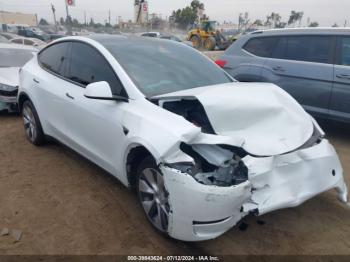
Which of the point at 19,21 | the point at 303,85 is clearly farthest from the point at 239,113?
the point at 19,21

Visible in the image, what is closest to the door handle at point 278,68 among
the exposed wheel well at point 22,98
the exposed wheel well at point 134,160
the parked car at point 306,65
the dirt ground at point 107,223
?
the parked car at point 306,65

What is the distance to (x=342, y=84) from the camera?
4945mm

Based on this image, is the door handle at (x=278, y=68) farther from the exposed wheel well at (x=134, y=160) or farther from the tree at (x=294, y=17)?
the tree at (x=294, y=17)

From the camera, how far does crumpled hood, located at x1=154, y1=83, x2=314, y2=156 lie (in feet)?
8.83

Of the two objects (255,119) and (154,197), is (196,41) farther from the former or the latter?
(154,197)

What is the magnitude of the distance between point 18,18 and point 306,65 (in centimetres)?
7886

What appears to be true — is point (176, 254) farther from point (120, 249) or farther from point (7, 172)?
point (7, 172)

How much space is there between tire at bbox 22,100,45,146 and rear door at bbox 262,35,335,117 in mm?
3757

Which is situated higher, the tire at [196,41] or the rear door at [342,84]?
the rear door at [342,84]

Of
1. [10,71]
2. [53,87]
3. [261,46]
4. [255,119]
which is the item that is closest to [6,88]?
[10,71]

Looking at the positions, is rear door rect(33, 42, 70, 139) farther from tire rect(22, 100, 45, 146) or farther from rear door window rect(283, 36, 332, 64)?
rear door window rect(283, 36, 332, 64)

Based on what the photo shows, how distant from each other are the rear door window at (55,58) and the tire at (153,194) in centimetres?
199

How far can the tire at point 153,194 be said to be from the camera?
269 centimetres

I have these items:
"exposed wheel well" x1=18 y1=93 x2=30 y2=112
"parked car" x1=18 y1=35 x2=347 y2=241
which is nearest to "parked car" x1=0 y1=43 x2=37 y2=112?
"exposed wheel well" x1=18 y1=93 x2=30 y2=112
